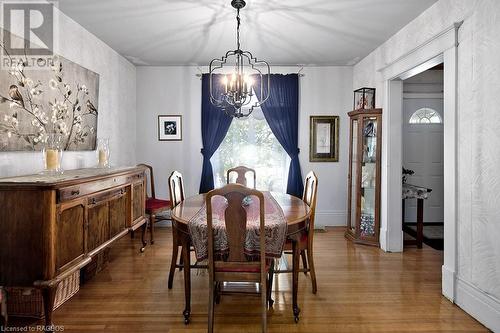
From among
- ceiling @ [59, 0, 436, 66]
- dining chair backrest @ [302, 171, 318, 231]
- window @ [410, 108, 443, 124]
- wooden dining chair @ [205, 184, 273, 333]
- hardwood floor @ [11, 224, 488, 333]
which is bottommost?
hardwood floor @ [11, 224, 488, 333]

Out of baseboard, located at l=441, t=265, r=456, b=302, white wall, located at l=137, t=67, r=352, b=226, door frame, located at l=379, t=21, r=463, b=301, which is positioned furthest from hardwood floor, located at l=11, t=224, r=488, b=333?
white wall, located at l=137, t=67, r=352, b=226

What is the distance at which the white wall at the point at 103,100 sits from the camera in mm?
2676

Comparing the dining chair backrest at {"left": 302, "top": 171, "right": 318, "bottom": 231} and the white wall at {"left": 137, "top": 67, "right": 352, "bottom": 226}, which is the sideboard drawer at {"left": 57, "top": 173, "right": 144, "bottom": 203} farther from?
the dining chair backrest at {"left": 302, "top": 171, "right": 318, "bottom": 231}

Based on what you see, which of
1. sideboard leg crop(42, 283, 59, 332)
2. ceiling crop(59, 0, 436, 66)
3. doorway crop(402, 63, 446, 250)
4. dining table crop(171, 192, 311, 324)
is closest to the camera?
sideboard leg crop(42, 283, 59, 332)

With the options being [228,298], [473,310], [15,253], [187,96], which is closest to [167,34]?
[187,96]

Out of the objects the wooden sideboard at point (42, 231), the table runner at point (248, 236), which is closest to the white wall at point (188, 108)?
the wooden sideboard at point (42, 231)

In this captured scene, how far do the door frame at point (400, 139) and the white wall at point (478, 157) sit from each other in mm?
54

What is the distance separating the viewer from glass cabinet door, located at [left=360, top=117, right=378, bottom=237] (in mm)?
4242

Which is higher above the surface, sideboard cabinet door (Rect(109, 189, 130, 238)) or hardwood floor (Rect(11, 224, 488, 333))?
sideboard cabinet door (Rect(109, 189, 130, 238))

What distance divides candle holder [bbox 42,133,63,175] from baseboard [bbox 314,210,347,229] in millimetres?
3892

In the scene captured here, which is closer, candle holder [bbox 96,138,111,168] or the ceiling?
the ceiling

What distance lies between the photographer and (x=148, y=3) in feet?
9.67

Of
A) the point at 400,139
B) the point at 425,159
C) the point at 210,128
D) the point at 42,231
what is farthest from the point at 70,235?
the point at 425,159

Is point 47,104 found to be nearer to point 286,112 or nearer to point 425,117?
point 286,112
